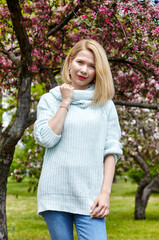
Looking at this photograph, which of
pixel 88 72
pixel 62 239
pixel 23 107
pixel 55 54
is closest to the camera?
pixel 62 239

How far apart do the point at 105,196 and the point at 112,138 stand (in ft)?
1.23

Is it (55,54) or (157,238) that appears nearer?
(55,54)

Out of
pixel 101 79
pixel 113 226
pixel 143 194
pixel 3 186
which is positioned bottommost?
pixel 113 226

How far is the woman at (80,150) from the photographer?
88.4 inches

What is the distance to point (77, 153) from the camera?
230cm

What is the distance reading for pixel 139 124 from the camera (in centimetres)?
Result: 1039

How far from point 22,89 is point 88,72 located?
319cm

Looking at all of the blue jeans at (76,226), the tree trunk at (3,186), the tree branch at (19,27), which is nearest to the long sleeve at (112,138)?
the blue jeans at (76,226)

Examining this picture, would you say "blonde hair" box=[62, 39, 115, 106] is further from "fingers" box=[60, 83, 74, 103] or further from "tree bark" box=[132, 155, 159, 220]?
"tree bark" box=[132, 155, 159, 220]

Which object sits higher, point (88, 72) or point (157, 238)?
point (88, 72)

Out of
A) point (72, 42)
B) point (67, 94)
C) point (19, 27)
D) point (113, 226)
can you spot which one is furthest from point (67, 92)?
point (113, 226)

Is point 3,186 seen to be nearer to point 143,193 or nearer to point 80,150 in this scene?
point 80,150

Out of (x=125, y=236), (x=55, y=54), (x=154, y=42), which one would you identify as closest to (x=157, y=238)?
(x=125, y=236)

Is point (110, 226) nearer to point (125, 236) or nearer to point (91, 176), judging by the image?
point (125, 236)
